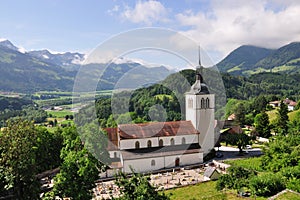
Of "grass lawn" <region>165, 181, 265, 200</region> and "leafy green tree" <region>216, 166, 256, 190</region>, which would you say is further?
"leafy green tree" <region>216, 166, 256, 190</region>

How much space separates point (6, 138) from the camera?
63.0 feet

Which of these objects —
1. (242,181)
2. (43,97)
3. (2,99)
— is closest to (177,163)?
(242,181)

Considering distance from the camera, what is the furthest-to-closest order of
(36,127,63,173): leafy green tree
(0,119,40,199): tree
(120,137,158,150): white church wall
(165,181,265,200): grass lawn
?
(120,137,158,150): white church wall
(36,127,63,173): leafy green tree
(165,181,265,200): grass lawn
(0,119,40,199): tree

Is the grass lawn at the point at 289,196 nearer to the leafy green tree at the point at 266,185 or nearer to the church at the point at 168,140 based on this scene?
the leafy green tree at the point at 266,185

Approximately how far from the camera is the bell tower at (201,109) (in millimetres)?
34812

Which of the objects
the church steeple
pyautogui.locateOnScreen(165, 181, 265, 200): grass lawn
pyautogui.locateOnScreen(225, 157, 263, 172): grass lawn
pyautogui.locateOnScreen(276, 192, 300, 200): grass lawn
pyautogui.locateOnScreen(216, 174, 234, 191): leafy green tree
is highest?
the church steeple

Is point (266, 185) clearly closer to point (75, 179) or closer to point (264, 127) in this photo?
point (75, 179)

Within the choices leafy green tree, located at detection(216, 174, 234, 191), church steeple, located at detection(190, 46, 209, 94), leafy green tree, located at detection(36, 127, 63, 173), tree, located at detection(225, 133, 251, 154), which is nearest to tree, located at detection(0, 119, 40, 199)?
leafy green tree, located at detection(36, 127, 63, 173)

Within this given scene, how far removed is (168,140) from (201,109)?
6005 mm

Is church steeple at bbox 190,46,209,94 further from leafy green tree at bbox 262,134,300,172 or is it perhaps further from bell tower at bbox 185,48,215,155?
leafy green tree at bbox 262,134,300,172

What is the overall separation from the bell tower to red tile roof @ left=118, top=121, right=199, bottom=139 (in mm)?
1298

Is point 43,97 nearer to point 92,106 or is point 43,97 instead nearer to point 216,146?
point 92,106

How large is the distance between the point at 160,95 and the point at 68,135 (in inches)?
1251

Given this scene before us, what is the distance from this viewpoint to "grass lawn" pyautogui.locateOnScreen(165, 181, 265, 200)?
20.9m
